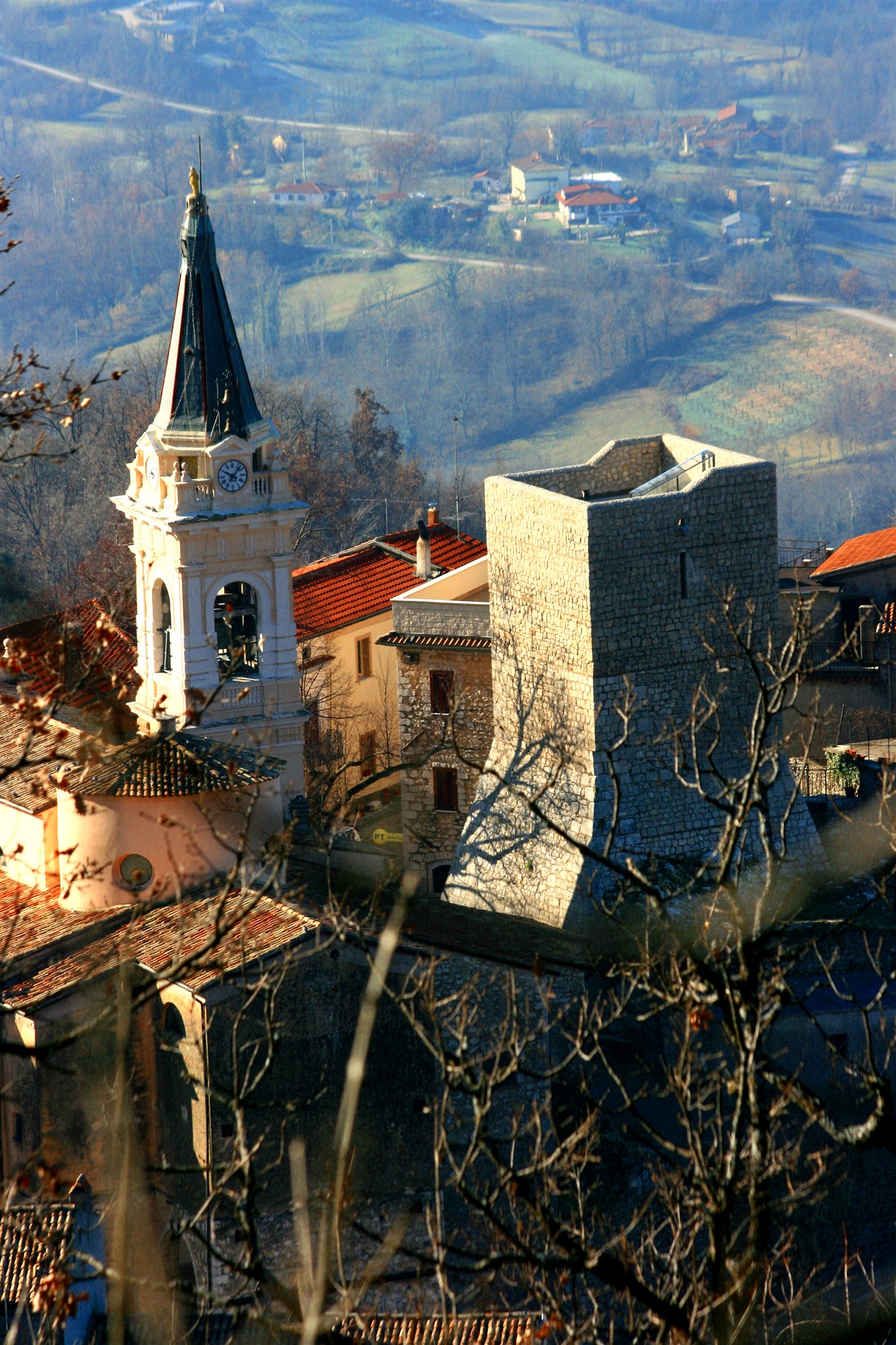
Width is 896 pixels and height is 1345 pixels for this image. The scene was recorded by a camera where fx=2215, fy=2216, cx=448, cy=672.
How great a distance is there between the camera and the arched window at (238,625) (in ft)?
110

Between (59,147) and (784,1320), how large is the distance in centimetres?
12660

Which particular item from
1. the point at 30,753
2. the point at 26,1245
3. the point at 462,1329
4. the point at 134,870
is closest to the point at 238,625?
the point at 134,870

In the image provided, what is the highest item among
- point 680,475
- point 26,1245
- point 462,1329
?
point 680,475

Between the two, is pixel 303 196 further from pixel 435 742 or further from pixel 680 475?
pixel 680 475

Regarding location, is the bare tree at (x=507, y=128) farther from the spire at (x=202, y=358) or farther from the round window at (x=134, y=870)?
the round window at (x=134, y=870)

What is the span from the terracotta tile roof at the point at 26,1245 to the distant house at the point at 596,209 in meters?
125

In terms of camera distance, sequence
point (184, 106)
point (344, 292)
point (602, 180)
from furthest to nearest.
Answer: point (184, 106)
point (602, 180)
point (344, 292)

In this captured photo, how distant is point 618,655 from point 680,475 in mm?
3518

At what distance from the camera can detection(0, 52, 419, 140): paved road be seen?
150125mm

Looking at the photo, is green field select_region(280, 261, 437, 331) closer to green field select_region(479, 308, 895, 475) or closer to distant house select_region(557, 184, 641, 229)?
distant house select_region(557, 184, 641, 229)

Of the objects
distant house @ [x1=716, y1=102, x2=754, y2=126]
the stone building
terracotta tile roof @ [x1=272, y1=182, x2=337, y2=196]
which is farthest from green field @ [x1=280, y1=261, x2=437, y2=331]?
the stone building

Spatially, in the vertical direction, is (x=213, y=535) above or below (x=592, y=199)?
above

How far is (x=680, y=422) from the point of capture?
12075cm

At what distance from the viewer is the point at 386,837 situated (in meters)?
36.6
